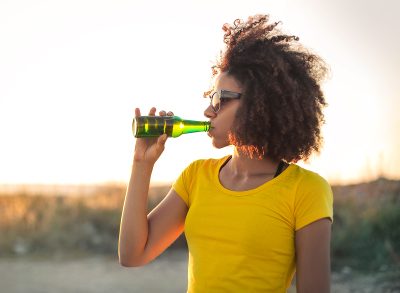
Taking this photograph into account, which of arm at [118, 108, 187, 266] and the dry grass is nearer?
arm at [118, 108, 187, 266]

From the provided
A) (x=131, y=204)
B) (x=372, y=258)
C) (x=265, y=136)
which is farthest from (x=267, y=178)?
(x=372, y=258)

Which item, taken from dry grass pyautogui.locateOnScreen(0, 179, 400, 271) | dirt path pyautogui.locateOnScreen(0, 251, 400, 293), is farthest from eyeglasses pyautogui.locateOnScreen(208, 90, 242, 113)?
dry grass pyautogui.locateOnScreen(0, 179, 400, 271)

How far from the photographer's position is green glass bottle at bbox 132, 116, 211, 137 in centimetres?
204

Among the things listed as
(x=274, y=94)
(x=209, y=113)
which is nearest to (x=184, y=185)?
(x=209, y=113)

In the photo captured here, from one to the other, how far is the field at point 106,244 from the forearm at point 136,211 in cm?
361

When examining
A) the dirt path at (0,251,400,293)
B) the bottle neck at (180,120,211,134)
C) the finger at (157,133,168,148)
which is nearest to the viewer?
the finger at (157,133,168,148)

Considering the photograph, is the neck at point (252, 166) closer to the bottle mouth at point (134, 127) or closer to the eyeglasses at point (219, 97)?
the eyeglasses at point (219, 97)

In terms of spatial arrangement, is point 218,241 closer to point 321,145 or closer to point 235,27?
point 321,145

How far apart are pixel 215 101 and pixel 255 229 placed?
383 millimetres

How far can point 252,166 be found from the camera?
197cm

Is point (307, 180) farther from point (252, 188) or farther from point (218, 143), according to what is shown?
point (218, 143)

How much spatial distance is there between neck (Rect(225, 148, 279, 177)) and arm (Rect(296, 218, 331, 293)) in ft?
0.76

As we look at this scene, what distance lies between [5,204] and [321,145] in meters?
6.02

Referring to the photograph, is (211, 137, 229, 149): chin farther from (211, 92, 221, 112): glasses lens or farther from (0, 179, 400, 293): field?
(0, 179, 400, 293): field
